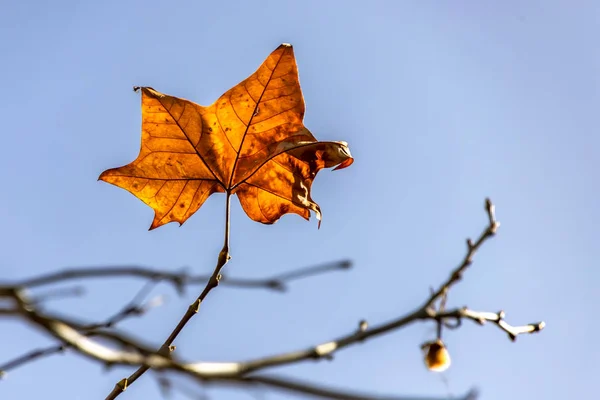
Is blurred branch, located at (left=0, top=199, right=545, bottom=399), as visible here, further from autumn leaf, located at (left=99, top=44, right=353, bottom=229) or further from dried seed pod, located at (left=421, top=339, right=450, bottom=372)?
autumn leaf, located at (left=99, top=44, right=353, bottom=229)

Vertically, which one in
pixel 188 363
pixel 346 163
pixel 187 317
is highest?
pixel 346 163

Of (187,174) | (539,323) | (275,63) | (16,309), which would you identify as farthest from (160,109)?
(16,309)

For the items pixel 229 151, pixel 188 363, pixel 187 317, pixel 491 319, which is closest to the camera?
pixel 188 363

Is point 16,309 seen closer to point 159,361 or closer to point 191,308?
point 159,361

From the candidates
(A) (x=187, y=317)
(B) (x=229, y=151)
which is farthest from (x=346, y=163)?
(A) (x=187, y=317)

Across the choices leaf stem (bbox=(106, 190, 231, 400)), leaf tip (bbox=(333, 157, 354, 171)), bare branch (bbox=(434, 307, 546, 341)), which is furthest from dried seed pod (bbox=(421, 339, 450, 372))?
leaf tip (bbox=(333, 157, 354, 171))

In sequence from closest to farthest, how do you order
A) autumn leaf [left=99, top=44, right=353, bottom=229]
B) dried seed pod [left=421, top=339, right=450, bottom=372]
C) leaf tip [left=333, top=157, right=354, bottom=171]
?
dried seed pod [left=421, top=339, right=450, bottom=372] < leaf tip [left=333, top=157, right=354, bottom=171] < autumn leaf [left=99, top=44, right=353, bottom=229]

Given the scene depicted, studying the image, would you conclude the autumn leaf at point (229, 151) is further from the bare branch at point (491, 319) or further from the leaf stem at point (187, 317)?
the bare branch at point (491, 319)

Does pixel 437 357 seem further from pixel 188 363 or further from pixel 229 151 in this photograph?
pixel 229 151

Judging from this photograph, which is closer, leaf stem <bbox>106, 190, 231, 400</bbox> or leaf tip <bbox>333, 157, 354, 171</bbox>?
leaf stem <bbox>106, 190, 231, 400</bbox>
